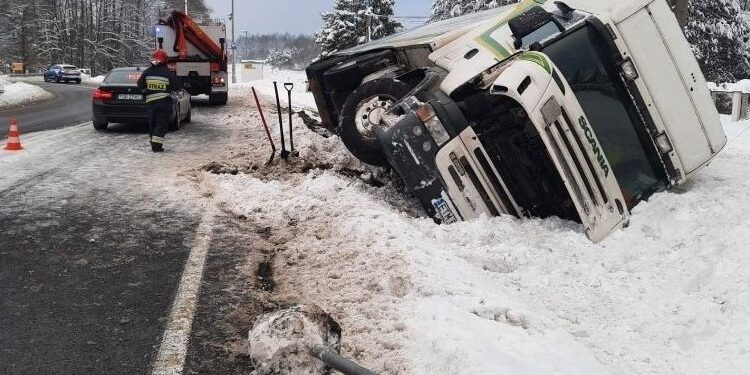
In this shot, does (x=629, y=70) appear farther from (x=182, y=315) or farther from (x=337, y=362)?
(x=182, y=315)

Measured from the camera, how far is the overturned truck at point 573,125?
5.18m

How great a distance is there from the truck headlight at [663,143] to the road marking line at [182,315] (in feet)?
13.9

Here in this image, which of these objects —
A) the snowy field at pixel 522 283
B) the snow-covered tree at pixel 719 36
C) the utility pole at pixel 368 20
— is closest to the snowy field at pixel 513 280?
the snowy field at pixel 522 283

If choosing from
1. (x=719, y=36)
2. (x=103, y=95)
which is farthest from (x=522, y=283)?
(x=719, y=36)

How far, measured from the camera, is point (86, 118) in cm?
1655

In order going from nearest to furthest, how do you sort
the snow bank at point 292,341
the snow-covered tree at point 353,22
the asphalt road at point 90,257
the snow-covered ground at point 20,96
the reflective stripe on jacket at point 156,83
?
A: the snow bank at point 292,341 < the asphalt road at point 90,257 < the reflective stripe on jacket at point 156,83 < the snow-covered ground at point 20,96 < the snow-covered tree at point 353,22

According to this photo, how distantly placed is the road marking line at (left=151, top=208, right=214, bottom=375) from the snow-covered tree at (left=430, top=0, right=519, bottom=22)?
31629 mm

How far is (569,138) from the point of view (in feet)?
16.5

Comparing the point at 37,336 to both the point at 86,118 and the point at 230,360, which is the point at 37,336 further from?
the point at 86,118

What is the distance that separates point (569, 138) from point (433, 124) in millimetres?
1230

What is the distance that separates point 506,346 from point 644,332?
114 centimetres

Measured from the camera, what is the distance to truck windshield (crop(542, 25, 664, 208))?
5.45m

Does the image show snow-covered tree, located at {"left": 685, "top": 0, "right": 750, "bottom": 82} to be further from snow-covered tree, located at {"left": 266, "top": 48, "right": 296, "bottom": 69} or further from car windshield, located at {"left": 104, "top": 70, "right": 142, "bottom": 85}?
snow-covered tree, located at {"left": 266, "top": 48, "right": 296, "bottom": 69}

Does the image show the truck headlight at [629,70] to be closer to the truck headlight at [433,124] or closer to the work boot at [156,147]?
the truck headlight at [433,124]
